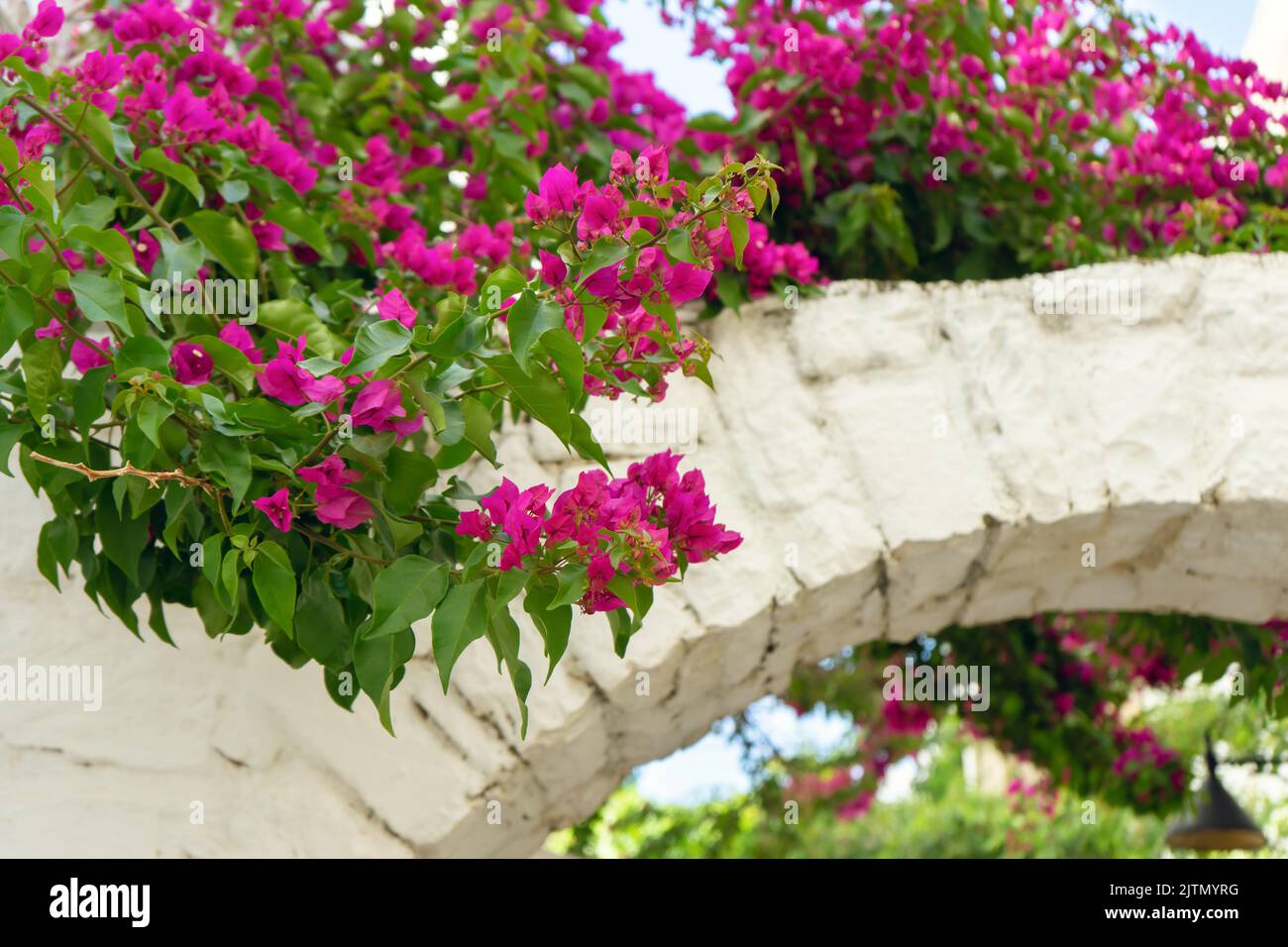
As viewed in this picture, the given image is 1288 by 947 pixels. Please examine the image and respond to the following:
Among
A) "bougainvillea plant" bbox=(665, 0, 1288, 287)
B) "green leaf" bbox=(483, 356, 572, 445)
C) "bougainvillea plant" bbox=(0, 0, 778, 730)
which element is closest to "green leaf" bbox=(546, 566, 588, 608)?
"bougainvillea plant" bbox=(0, 0, 778, 730)

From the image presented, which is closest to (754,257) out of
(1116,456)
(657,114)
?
(657,114)

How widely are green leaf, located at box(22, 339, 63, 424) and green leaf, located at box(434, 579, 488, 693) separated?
0.46m

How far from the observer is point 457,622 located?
107 cm

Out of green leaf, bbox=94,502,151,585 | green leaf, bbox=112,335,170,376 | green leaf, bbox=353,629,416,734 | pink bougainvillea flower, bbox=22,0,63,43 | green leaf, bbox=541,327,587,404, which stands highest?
pink bougainvillea flower, bbox=22,0,63,43

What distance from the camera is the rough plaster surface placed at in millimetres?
1597

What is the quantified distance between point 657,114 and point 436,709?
99 cm

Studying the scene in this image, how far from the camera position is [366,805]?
1600mm

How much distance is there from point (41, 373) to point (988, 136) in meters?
1.39

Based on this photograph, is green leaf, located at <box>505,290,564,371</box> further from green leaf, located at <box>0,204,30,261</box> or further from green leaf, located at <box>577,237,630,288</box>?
green leaf, located at <box>0,204,30,261</box>

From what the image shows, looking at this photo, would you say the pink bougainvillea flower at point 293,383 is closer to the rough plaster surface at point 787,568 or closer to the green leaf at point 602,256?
the green leaf at point 602,256

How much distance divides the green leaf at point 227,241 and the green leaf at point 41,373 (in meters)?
0.22

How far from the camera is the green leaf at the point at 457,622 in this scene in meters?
1.05
